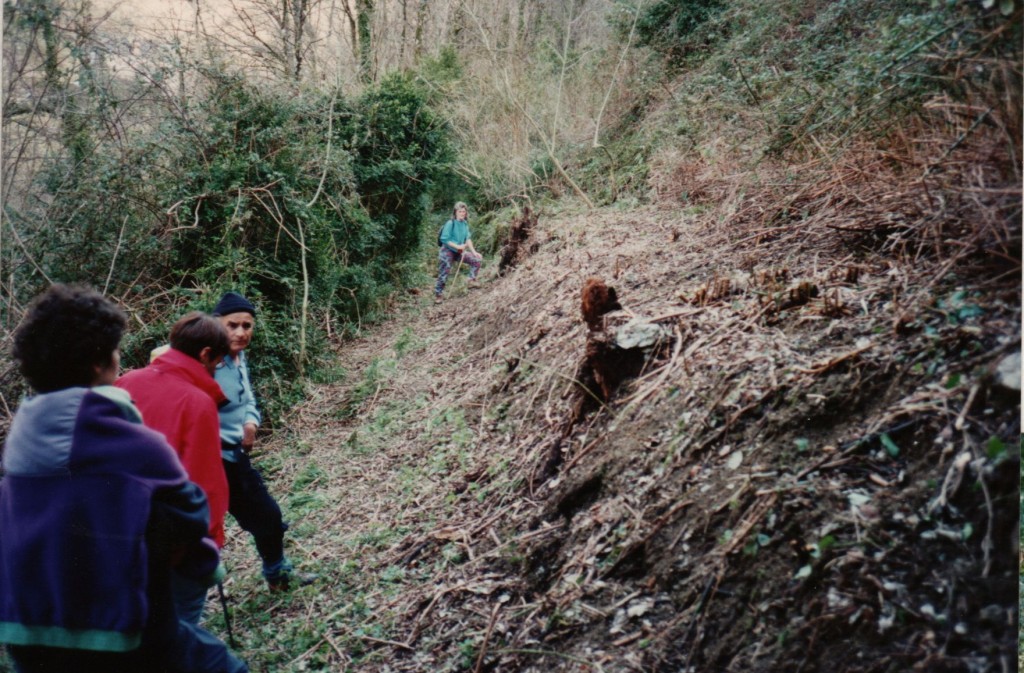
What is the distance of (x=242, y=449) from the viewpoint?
11.7ft

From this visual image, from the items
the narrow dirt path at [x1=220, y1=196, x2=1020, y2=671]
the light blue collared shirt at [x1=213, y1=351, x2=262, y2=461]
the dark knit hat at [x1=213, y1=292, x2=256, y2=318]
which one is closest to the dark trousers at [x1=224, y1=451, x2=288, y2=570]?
the light blue collared shirt at [x1=213, y1=351, x2=262, y2=461]

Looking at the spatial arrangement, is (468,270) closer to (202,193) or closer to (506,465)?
(202,193)

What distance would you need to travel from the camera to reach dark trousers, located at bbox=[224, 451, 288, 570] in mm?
3537

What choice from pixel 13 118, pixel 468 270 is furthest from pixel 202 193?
pixel 468 270

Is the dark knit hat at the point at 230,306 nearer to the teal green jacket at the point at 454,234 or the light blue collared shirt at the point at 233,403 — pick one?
the light blue collared shirt at the point at 233,403

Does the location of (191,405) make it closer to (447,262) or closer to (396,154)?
(447,262)

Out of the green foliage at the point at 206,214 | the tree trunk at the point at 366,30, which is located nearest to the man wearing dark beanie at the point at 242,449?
the green foliage at the point at 206,214

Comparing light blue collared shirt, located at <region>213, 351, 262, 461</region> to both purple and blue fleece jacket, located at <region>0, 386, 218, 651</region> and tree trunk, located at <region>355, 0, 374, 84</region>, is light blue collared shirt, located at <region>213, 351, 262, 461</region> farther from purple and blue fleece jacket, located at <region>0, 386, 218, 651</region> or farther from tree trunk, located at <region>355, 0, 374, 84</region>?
tree trunk, located at <region>355, 0, 374, 84</region>

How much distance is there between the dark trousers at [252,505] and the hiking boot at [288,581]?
25cm

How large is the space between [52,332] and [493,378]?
4.15 meters

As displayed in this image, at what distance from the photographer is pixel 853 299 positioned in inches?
117

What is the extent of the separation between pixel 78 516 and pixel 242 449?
1.72 metres

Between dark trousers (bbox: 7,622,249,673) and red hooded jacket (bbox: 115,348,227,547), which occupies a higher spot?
red hooded jacket (bbox: 115,348,227,547)

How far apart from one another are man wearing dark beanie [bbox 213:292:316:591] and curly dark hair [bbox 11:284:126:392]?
133 cm
